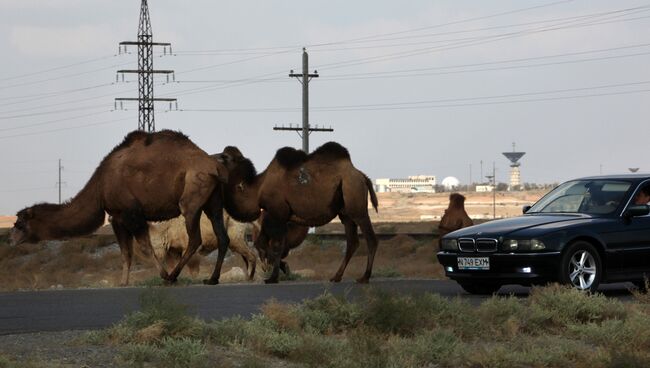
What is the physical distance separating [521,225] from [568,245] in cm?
72

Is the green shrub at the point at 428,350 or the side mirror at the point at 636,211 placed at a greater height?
the side mirror at the point at 636,211

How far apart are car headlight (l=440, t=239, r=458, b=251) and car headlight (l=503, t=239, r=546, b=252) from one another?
861mm

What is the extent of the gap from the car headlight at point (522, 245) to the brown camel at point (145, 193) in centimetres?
631

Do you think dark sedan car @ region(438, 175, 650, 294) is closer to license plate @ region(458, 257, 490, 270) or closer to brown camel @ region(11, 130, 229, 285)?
license plate @ region(458, 257, 490, 270)

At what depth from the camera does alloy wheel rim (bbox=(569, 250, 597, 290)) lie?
1786 cm

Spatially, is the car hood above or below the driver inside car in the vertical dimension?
below

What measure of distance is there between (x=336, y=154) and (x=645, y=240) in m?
6.23

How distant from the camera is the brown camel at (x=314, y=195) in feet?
74.7

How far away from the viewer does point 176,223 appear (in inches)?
1048

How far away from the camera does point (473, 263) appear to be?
18078mm

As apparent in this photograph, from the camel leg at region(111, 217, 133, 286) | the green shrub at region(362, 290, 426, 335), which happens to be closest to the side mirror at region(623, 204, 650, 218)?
the green shrub at region(362, 290, 426, 335)

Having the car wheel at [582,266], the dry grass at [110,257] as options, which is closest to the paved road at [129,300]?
the car wheel at [582,266]

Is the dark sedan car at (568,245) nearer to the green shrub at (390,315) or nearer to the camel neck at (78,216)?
the green shrub at (390,315)

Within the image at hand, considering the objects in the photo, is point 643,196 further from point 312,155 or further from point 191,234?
point 191,234
